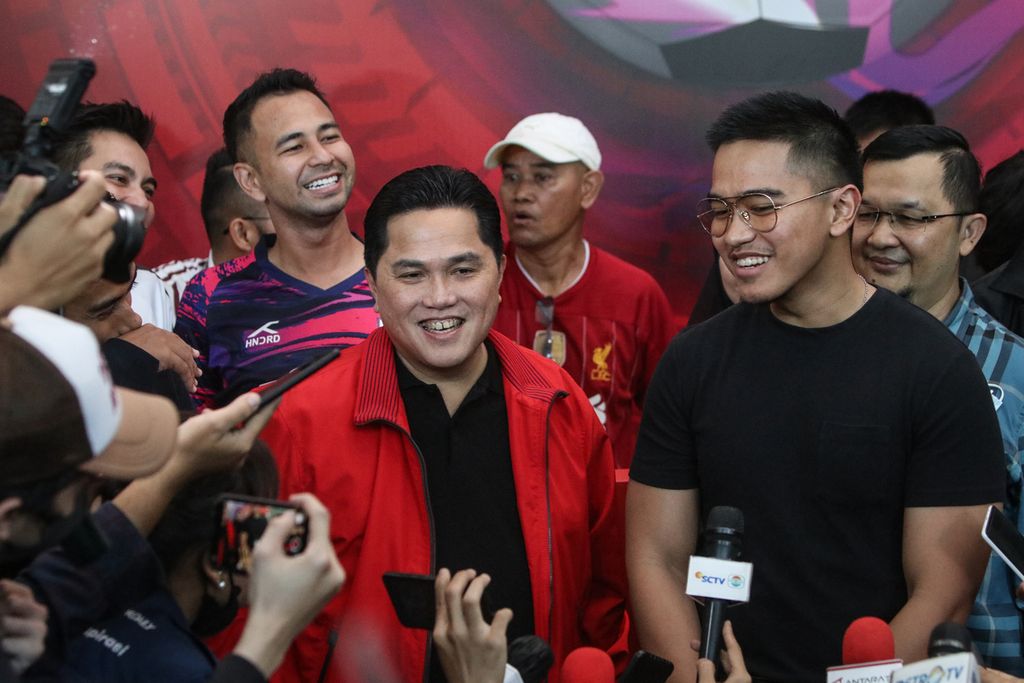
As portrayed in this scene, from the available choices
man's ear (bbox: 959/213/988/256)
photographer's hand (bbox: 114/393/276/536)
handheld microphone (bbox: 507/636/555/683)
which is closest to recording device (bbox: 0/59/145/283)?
photographer's hand (bbox: 114/393/276/536)

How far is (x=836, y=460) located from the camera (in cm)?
239

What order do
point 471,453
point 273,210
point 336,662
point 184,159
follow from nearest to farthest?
point 336,662 < point 471,453 < point 273,210 < point 184,159

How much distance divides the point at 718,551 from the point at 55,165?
3.92 feet

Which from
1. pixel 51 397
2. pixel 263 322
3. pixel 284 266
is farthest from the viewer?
pixel 284 266

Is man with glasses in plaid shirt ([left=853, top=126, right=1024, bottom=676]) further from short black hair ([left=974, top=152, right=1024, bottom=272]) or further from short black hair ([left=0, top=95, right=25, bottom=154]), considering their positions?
short black hair ([left=0, top=95, right=25, bottom=154])

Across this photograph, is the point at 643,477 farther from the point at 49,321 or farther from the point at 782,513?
the point at 49,321

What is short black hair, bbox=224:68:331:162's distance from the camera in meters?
3.86

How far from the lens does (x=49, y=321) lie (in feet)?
4.92

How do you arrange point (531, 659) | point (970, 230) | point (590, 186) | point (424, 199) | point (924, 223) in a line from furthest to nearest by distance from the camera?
point (590, 186)
point (970, 230)
point (924, 223)
point (424, 199)
point (531, 659)

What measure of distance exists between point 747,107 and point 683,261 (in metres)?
2.13

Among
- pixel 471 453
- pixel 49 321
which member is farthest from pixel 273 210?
pixel 49 321

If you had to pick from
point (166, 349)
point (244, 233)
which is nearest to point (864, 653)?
point (166, 349)

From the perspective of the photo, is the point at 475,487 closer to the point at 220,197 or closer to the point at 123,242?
the point at 123,242

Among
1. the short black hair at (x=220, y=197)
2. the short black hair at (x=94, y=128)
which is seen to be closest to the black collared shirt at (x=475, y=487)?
the short black hair at (x=94, y=128)
